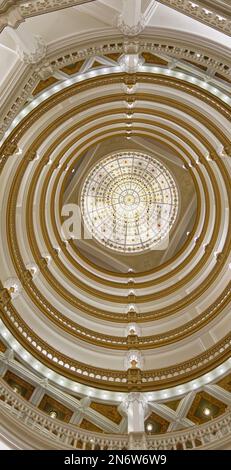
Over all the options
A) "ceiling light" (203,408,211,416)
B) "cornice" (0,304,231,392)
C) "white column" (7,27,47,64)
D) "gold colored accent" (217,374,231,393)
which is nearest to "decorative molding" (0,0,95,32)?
"white column" (7,27,47,64)

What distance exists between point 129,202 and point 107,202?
1163 millimetres

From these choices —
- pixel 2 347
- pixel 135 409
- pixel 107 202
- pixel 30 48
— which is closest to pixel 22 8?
pixel 30 48

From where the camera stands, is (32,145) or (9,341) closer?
(9,341)

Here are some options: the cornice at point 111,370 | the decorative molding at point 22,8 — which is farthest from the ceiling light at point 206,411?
the decorative molding at point 22,8

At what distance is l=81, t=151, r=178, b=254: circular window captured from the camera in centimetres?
2080

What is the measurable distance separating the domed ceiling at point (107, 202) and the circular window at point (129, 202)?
0.08 meters

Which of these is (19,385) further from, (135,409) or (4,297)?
(135,409)

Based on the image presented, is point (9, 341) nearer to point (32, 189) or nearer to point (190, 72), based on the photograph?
point (32, 189)

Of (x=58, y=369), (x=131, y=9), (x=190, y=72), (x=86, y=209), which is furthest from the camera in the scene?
(x=86, y=209)

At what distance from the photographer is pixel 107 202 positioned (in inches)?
848

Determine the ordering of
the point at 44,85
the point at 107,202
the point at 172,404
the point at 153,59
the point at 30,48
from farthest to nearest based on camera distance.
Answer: the point at 107,202
the point at 172,404
the point at 44,85
the point at 153,59
the point at 30,48
